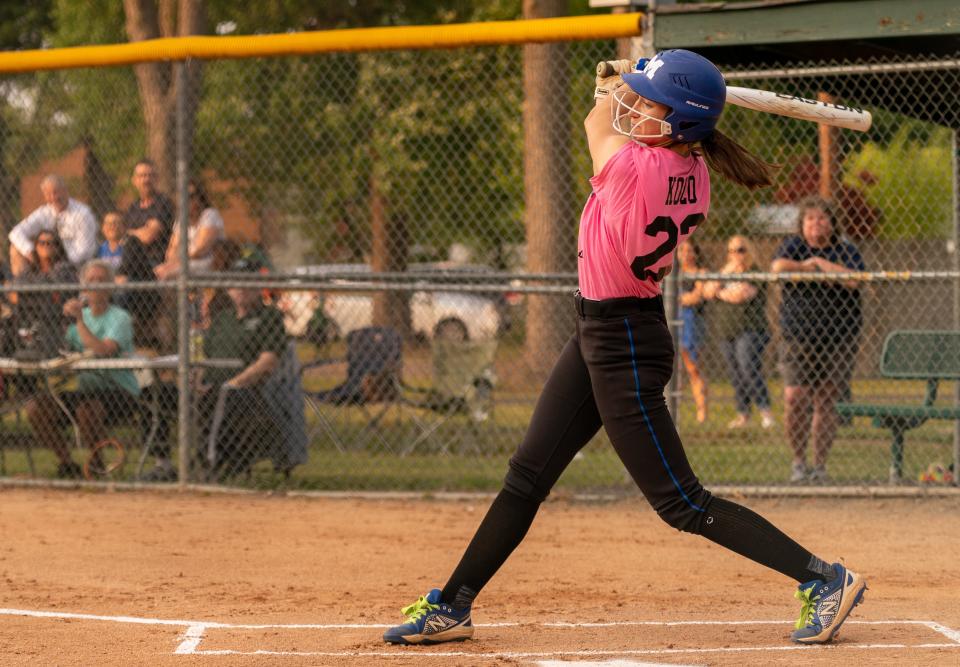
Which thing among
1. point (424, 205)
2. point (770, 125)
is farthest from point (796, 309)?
point (424, 205)

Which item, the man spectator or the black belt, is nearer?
the black belt

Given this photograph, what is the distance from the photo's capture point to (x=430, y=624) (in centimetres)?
479

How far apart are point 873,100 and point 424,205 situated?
13050 millimetres

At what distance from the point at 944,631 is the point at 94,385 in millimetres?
6404

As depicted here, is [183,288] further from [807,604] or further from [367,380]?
[807,604]

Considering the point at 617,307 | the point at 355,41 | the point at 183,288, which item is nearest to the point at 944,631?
the point at 617,307

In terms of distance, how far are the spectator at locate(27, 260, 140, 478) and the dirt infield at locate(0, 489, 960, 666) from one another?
56 cm

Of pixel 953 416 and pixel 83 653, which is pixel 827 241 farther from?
pixel 83 653

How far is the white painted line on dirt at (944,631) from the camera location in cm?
489

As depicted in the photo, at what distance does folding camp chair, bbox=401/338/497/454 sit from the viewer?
10578 millimetres

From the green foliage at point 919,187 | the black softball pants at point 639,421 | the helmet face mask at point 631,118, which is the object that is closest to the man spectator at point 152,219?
the black softball pants at point 639,421

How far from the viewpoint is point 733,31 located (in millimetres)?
8023

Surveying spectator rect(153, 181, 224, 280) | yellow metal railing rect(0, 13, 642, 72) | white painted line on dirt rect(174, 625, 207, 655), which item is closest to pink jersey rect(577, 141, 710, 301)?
white painted line on dirt rect(174, 625, 207, 655)

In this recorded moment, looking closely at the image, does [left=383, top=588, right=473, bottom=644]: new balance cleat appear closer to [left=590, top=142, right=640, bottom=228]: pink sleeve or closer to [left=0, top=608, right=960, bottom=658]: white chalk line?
[left=0, top=608, right=960, bottom=658]: white chalk line
